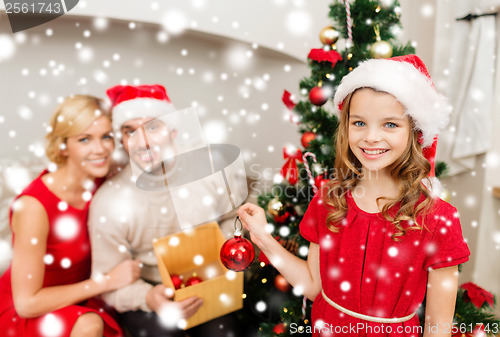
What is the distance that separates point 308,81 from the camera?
1184 millimetres

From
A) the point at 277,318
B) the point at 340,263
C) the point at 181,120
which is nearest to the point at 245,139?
the point at 181,120

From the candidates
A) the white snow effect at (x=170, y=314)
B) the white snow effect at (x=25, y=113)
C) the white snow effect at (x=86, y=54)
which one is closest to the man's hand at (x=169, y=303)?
the white snow effect at (x=170, y=314)

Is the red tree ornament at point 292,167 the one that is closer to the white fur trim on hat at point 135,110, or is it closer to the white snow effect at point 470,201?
the white fur trim on hat at point 135,110

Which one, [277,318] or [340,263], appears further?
[277,318]

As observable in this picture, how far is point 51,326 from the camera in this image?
3.34 feet

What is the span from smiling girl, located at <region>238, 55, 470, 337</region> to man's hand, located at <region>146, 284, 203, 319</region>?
0.36m

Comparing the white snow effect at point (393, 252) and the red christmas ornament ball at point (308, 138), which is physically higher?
the red christmas ornament ball at point (308, 138)

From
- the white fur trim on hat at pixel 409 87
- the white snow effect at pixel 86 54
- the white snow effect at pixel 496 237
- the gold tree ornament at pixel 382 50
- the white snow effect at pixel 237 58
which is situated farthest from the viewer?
the white snow effect at pixel 237 58

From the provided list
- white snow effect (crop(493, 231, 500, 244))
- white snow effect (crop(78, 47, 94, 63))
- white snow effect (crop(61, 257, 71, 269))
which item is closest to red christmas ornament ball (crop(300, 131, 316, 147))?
white snow effect (crop(61, 257, 71, 269))

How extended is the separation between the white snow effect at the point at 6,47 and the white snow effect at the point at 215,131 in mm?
911

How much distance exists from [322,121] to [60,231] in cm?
93

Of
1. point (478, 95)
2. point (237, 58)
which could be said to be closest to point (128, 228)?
point (237, 58)

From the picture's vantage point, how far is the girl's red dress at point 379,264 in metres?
0.76

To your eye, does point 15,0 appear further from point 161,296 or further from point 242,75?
point 161,296
